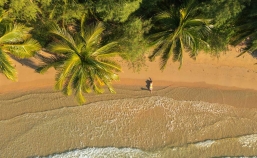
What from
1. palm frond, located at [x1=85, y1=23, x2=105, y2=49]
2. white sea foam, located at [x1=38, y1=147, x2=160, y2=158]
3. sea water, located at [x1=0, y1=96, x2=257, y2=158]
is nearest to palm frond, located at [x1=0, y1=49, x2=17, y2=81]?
sea water, located at [x1=0, y1=96, x2=257, y2=158]

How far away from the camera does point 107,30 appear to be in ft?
42.3

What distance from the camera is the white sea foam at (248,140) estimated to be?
47.8 ft

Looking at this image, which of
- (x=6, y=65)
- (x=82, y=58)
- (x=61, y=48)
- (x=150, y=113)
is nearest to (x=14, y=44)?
(x=6, y=65)

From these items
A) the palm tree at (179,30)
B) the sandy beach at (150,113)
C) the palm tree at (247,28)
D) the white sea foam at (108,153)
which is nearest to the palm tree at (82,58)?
the palm tree at (179,30)

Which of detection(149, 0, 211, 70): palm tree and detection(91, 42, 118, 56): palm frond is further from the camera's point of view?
detection(149, 0, 211, 70): palm tree

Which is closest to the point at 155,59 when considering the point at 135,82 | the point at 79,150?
the point at 135,82

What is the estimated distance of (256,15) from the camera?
1168 centimetres

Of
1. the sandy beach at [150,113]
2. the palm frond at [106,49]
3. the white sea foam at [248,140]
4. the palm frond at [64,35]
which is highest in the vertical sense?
the palm frond at [64,35]

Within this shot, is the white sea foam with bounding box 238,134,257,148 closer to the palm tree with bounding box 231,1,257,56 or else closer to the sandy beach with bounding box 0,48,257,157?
the sandy beach with bounding box 0,48,257,157

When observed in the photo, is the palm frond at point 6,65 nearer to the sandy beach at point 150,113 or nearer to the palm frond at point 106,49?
the sandy beach at point 150,113

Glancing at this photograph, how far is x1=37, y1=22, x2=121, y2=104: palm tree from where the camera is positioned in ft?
37.3

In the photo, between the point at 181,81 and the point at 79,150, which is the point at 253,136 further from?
the point at 79,150

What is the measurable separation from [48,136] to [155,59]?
7.03m

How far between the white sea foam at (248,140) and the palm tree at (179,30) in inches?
223
